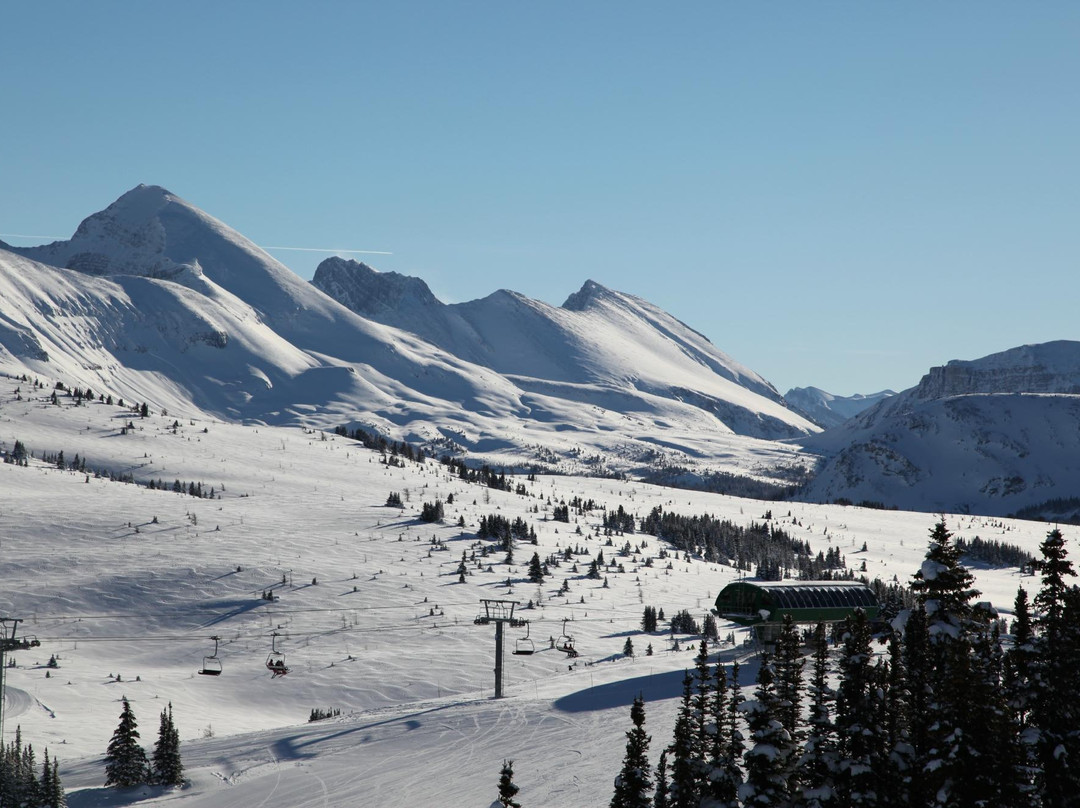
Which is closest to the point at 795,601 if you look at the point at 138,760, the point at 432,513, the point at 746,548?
the point at 138,760

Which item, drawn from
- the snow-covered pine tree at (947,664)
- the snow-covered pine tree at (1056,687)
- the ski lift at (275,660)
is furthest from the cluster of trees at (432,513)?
the snow-covered pine tree at (1056,687)

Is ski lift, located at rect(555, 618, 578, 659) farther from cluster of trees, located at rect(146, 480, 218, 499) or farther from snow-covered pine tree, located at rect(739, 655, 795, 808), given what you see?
cluster of trees, located at rect(146, 480, 218, 499)

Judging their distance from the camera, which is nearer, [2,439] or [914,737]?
[914,737]

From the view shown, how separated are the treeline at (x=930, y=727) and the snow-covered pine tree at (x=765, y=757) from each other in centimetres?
4

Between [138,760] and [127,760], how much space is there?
628mm

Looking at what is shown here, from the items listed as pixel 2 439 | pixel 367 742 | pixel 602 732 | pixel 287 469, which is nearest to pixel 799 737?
pixel 602 732

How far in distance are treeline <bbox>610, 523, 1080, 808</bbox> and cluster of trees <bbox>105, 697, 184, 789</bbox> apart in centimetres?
3493

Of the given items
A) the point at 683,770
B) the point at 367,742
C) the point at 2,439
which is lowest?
the point at 367,742

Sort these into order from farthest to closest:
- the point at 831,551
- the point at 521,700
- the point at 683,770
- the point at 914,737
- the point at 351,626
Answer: the point at 831,551, the point at 351,626, the point at 521,700, the point at 683,770, the point at 914,737

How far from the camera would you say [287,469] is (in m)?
197

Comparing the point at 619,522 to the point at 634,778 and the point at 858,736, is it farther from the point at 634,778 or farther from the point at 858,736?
the point at 858,736

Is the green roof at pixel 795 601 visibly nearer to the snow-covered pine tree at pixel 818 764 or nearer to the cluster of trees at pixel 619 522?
the snow-covered pine tree at pixel 818 764

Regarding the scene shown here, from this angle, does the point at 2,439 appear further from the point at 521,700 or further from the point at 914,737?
the point at 914,737

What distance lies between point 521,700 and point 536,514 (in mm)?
111073
